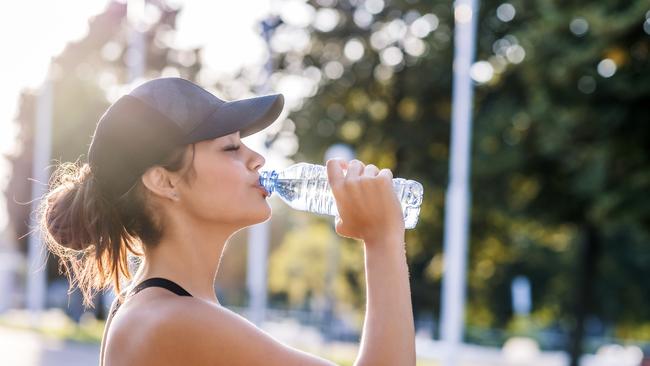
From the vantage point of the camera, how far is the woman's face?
217 cm

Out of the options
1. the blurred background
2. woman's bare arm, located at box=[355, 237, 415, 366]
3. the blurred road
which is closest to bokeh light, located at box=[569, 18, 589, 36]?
the blurred background

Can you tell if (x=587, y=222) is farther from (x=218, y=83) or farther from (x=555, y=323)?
(x=555, y=323)

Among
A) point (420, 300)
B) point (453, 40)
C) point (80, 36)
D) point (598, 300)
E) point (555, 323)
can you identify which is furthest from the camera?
point (555, 323)

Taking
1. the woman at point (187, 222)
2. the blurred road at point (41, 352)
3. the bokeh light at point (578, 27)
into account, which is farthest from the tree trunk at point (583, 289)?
the woman at point (187, 222)

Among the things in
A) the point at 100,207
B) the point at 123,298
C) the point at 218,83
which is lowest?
the point at 123,298

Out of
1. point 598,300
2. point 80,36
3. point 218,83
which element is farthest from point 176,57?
point 598,300

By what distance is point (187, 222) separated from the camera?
7.24 feet

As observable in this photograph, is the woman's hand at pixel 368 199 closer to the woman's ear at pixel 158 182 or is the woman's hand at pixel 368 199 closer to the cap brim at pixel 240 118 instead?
the cap brim at pixel 240 118

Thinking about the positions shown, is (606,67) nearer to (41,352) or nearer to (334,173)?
(41,352)

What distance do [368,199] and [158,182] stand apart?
450 mm

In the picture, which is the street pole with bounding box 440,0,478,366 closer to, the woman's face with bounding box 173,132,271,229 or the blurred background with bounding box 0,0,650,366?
the blurred background with bounding box 0,0,650,366

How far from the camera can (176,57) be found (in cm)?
2645

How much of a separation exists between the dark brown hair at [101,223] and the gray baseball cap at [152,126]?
3cm

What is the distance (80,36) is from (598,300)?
2356cm
